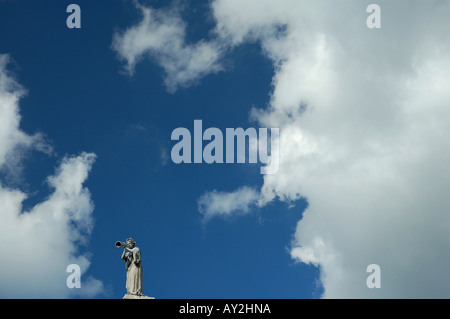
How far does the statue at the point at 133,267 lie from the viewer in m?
39.6

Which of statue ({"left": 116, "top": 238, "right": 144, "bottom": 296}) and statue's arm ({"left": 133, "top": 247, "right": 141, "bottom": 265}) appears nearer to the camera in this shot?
statue ({"left": 116, "top": 238, "right": 144, "bottom": 296})

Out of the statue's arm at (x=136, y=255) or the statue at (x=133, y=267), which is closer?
the statue at (x=133, y=267)

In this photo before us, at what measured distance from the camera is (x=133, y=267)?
132 feet

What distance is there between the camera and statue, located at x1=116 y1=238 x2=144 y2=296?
3963 cm

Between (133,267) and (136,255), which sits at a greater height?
(136,255)
